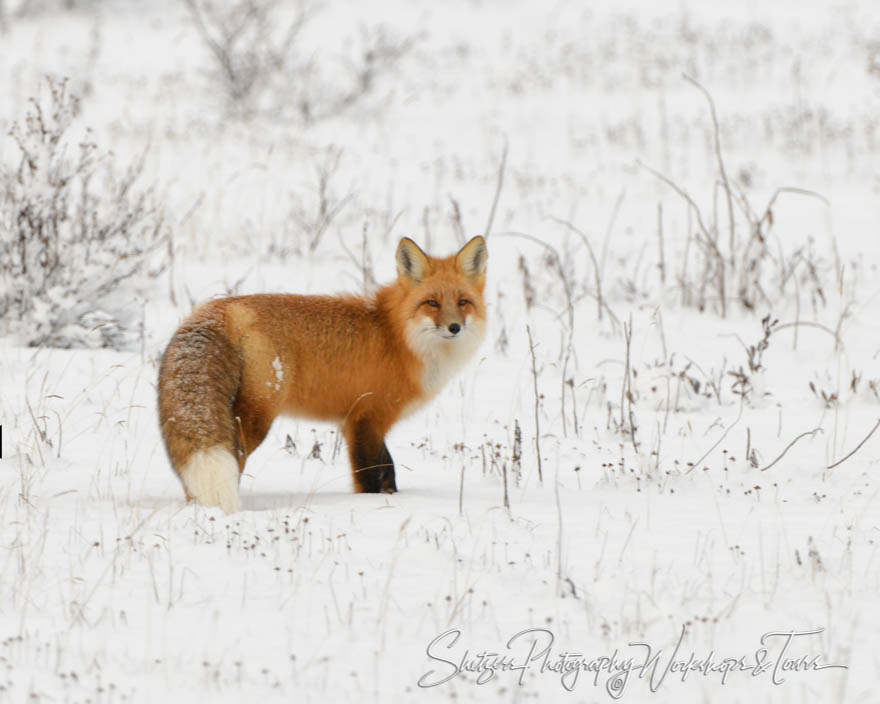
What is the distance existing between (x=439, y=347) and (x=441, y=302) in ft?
0.83

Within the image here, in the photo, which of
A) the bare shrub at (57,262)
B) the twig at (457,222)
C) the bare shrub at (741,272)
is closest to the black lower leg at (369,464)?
the bare shrub at (57,262)

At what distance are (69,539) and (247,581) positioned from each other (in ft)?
2.81

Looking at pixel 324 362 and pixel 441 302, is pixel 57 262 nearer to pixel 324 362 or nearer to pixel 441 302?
pixel 324 362

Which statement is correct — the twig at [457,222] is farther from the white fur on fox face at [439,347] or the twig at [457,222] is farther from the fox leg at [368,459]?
the fox leg at [368,459]

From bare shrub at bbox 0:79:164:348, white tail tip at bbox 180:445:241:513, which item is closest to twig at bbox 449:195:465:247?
bare shrub at bbox 0:79:164:348

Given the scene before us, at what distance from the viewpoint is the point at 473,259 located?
5.36 metres

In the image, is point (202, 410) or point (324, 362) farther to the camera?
point (324, 362)

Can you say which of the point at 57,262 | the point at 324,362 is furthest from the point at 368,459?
the point at 57,262

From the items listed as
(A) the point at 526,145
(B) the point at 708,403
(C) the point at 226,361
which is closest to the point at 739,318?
(B) the point at 708,403

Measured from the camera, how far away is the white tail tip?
4.34 m

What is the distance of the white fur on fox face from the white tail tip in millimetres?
1209

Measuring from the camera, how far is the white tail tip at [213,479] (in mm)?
4340

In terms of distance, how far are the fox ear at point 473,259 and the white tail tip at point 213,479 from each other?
169 cm

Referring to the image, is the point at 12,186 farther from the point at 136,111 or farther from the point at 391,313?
the point at 136,111
